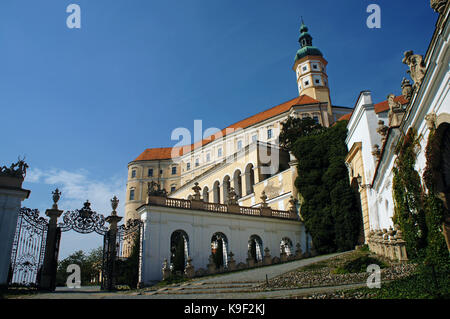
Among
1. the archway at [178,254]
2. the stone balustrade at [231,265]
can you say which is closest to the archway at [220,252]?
the stone balustrade at [231,265]

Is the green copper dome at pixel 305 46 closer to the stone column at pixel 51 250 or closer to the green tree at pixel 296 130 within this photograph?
the green tree at pixel 296 130

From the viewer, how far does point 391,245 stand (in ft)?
50.7

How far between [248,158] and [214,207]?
69.8 ft

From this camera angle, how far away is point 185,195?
198 ft

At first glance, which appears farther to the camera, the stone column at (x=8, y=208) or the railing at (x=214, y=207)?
the railing at (x=214, y=207)

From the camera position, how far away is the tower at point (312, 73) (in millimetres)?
69938

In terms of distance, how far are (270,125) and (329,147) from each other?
116 ft

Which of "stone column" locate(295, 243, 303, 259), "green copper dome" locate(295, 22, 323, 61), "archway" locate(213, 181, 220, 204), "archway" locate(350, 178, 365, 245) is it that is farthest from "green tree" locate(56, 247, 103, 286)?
"green copper dome" locate(295, 22, 323, 61)

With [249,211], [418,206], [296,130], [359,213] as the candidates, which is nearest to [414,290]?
[418,206]

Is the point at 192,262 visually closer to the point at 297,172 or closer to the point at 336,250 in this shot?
the point at 336,250

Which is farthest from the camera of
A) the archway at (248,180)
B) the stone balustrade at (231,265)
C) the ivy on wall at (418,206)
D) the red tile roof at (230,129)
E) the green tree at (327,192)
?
the red tile roof at (230,129)

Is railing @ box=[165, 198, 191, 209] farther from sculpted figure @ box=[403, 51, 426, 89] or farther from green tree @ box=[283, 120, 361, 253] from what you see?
sculpted figure @ box=[403, 51, 426, 89]

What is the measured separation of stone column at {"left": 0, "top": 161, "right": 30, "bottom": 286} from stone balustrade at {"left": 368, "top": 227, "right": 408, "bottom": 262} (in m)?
17.5
